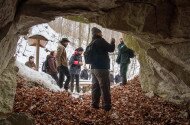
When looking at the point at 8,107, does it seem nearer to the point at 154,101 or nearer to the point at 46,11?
the point at 46,11

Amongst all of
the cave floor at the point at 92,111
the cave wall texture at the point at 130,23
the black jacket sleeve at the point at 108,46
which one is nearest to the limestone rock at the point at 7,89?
the cave wall texture at the point at 130,23

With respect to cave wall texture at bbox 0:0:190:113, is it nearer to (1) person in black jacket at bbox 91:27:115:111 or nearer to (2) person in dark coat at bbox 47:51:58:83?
(1) person in black jacket at bbox 91:27:115:111

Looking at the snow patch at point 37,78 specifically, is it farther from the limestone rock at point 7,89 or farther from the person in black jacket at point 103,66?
→ the person in black jacket at point 103,66

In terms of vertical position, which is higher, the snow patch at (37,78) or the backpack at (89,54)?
the backpack at (89,54)

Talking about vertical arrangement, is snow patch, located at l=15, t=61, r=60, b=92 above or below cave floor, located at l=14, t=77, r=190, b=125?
above

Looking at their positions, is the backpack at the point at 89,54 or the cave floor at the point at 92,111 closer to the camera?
the cave floor at the point at 92,111

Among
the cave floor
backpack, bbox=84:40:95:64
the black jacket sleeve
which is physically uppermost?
the black jacket sleeve

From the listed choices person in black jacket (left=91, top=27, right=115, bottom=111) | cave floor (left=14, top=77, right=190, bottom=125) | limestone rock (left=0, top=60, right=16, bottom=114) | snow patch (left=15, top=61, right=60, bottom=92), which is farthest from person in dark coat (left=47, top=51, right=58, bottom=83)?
person in black jacket (left=91, top=27, right=115, bottom=111)

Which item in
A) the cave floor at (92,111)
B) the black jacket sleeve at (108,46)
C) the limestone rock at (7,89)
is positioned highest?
the black jacket sleeve at (108,46)

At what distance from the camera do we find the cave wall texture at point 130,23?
21.2 feet

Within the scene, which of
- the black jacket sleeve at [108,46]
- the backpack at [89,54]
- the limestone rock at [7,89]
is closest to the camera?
the limestone rock at [7,89]

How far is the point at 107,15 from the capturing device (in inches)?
309

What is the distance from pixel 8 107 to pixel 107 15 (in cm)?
343

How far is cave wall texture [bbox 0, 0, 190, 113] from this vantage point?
21.2 ft
